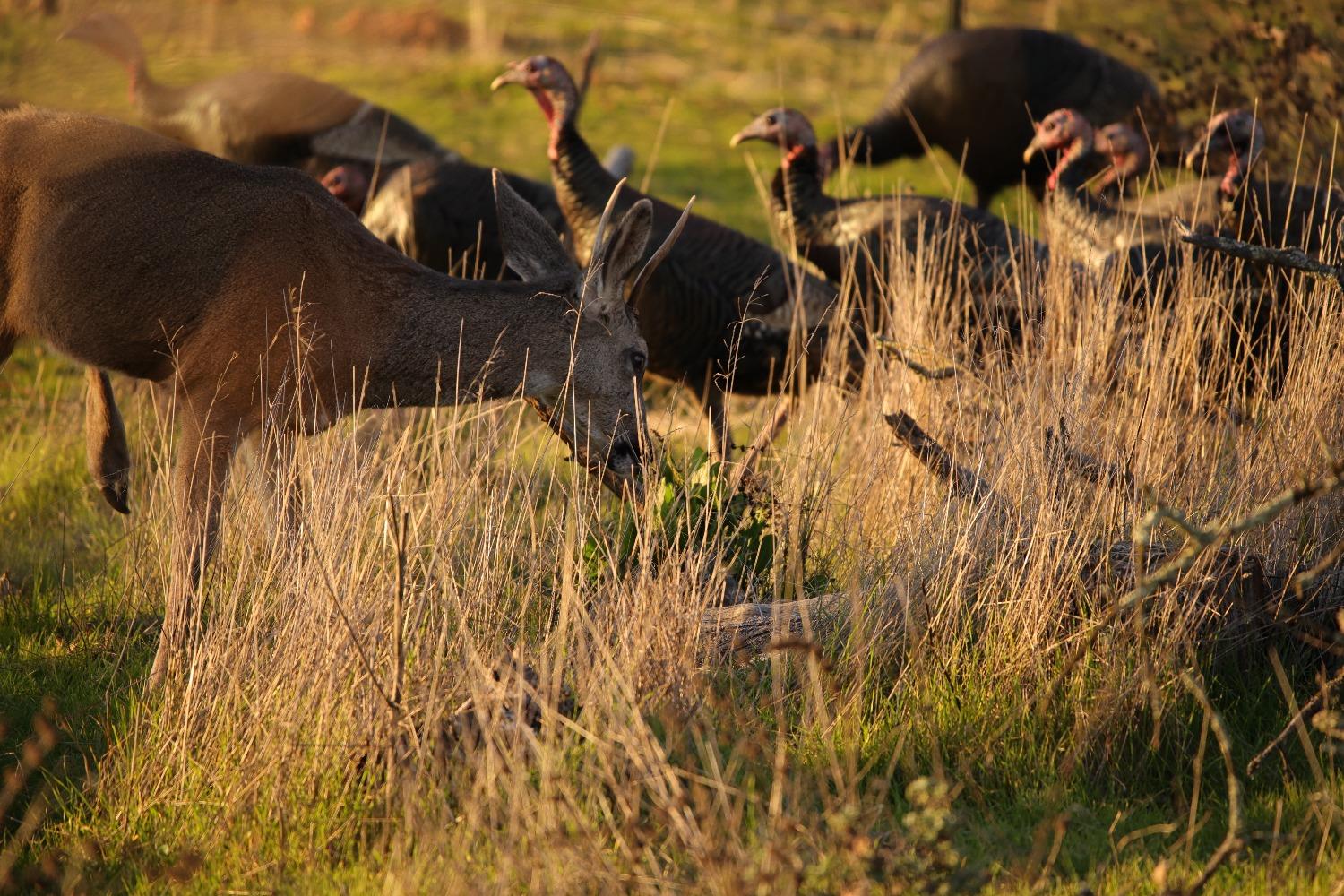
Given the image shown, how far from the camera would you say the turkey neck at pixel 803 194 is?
898cm

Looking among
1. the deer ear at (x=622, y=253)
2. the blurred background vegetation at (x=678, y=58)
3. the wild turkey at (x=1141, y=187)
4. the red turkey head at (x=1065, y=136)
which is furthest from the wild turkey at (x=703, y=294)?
the deer ear at (x=622, y=253)

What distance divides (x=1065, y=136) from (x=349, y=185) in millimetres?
4776

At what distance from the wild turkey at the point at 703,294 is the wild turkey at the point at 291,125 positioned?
196 centimetres

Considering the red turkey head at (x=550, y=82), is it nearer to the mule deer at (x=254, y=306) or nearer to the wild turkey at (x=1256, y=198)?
the mule deer at (x=254, y=306)

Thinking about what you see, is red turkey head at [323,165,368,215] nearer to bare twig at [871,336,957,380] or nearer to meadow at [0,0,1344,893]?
meadow at [0,0,1344,893]

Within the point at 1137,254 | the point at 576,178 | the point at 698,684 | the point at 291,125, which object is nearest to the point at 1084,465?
the point at 698,684

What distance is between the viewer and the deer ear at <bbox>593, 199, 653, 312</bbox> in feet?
17.4

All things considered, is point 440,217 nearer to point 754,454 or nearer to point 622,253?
point 622,253

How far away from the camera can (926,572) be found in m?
4.99

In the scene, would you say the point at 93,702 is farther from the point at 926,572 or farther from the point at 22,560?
the point at 926,572

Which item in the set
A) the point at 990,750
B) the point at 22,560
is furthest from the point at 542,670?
the point at 22,560

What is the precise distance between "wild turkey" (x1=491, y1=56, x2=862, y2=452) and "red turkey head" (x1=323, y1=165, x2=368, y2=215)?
4.58 ft

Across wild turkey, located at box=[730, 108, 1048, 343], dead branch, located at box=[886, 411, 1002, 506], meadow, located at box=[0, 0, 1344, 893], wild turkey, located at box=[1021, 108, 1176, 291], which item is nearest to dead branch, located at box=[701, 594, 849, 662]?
meadow, located at box=[0, 0, 1344, 893]

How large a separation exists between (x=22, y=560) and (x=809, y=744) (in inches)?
153
